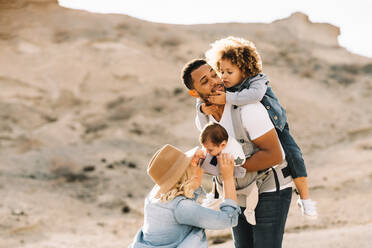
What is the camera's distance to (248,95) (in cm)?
232

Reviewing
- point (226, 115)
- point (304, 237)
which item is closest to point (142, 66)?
point (304, 237)

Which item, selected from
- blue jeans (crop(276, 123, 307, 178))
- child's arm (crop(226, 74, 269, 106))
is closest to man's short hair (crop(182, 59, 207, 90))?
child's arm (crop(226, 74, 269, 106))

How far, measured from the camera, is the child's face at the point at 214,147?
7.60ft

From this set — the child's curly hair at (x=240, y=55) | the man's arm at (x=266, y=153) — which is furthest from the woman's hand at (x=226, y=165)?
the child's curly hair at (x=240, y=55)

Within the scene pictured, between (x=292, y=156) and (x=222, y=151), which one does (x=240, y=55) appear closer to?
(x=222, y=151)

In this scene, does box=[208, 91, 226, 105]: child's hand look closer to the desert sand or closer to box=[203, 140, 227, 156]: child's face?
box=[203, 140, 227, 156]: child's face

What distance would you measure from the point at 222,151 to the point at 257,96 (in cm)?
35

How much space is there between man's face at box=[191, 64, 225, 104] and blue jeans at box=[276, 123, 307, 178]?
46 centimetres

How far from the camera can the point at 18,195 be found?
907 cm

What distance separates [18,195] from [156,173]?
7.62 metres

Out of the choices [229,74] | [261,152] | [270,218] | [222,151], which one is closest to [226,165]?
[222,151]

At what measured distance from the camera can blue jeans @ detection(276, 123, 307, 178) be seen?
254 centimetres

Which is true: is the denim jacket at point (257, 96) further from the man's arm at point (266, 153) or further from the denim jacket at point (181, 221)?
the denim jacket at point (181, 221)

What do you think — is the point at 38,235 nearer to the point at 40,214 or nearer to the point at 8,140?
the point at 40,214
